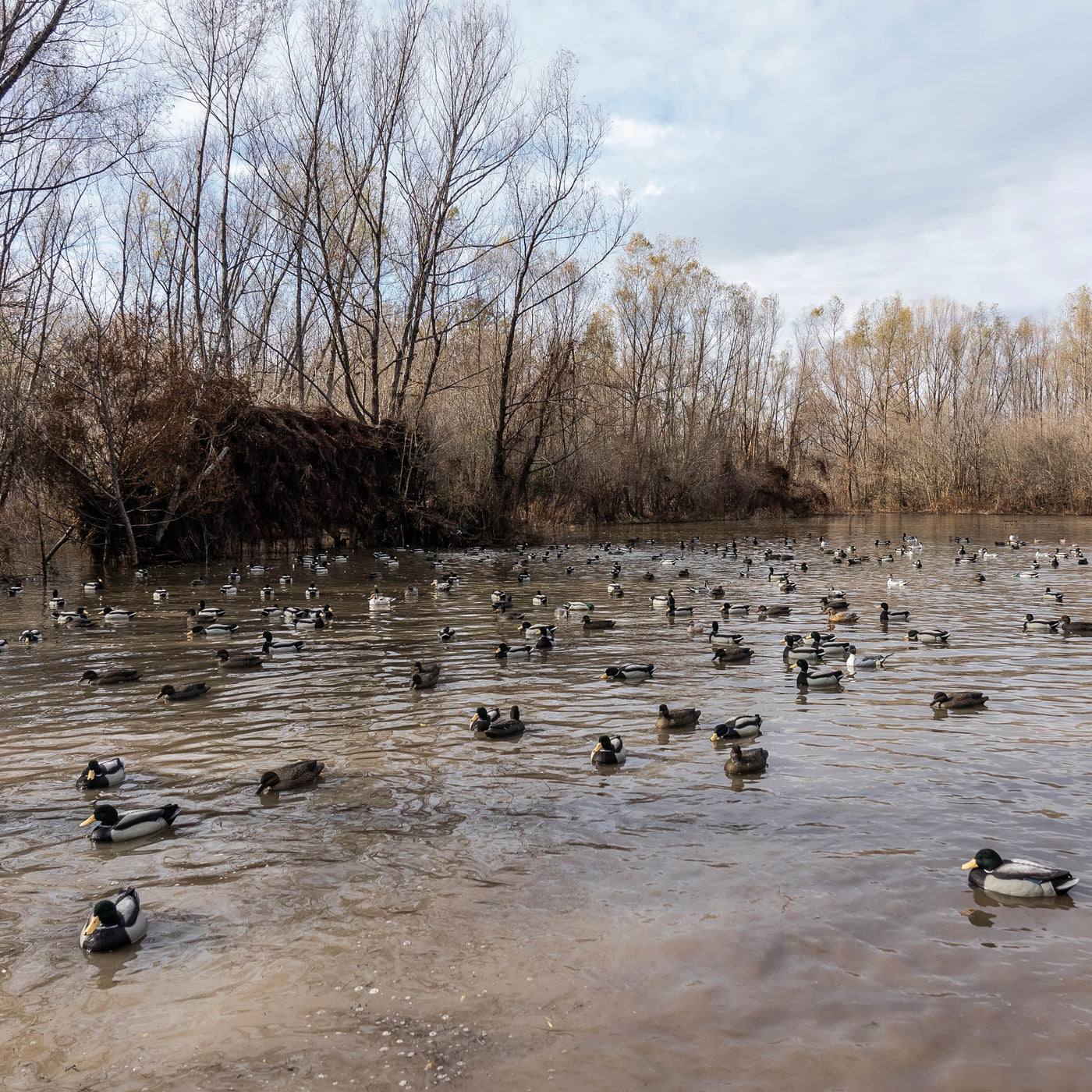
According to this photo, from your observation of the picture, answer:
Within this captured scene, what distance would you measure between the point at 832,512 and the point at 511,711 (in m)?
53.7

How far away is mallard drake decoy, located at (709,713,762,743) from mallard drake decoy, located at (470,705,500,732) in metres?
2.19

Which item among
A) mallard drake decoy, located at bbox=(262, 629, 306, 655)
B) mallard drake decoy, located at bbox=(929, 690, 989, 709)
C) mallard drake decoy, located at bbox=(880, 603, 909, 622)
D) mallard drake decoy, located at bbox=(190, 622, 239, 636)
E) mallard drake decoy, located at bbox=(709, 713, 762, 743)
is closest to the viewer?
mallard drake decoy, located at bbox=(709, 713, 762, 743)

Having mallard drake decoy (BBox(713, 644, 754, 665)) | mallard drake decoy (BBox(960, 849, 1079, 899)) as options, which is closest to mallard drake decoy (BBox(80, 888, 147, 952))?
mallard drake decoy (BBox(960, 849, 1079, 899))

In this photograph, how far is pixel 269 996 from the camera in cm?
435

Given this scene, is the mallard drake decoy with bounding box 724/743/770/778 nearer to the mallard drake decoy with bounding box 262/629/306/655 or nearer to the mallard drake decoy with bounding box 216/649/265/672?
the mallard drake decoy with bounding box 216/649/265/672

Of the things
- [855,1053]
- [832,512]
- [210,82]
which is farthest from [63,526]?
[832,512]

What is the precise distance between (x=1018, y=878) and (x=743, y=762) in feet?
8.15

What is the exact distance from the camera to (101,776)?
23.5ft

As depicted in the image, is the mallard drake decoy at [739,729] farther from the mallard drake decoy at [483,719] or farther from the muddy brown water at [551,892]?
the mallard drake decoy at [483,719]

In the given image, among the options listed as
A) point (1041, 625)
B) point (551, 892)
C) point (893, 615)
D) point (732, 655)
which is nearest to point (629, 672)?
point (732, 655)

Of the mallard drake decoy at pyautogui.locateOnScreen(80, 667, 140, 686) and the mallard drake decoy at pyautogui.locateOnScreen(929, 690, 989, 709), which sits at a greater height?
the mallard drake decoy at pyautogui.locateOnScreen(80, 667, 140, 686)

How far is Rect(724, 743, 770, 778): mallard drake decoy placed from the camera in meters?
7.41

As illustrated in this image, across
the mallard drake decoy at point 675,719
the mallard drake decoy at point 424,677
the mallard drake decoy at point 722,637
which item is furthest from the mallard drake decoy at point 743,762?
the mallard drake decoy at point 722,637

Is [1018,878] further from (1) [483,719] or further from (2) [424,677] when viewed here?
(2) [424,677]
